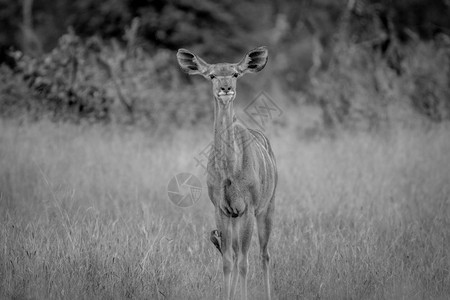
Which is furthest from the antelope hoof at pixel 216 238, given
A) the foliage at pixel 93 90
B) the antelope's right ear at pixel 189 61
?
the foliage at pixel 93 90

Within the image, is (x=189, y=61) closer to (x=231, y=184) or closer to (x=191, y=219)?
(x=231, y=184)

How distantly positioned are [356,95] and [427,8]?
9928 mm

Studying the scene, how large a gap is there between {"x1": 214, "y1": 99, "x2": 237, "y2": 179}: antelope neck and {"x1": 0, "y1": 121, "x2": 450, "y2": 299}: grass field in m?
1.06

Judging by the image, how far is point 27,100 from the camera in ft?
37.9

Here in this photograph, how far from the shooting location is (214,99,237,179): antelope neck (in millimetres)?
5148

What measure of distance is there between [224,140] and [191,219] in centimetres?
198

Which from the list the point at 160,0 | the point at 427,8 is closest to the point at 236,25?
the point at 160,0

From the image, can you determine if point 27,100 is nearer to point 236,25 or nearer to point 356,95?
point 356,95

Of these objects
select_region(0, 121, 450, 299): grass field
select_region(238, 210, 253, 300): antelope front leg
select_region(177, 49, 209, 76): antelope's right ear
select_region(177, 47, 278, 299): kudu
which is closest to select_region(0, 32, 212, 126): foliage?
select_region(0, 121, 450, 299): grass field

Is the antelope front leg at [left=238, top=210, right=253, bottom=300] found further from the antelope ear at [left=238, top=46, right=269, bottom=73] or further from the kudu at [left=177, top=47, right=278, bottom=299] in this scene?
the antelope ear at [left=238, top=46, right=269, bottom=73]

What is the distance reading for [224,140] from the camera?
519 cm

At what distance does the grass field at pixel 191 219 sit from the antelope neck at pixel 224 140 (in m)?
1.06

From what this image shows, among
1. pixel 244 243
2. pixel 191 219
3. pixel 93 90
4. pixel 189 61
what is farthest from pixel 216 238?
pixel 93 90

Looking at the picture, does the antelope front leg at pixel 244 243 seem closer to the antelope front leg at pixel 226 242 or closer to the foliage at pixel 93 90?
the antelope front leg at pixel 226 242
